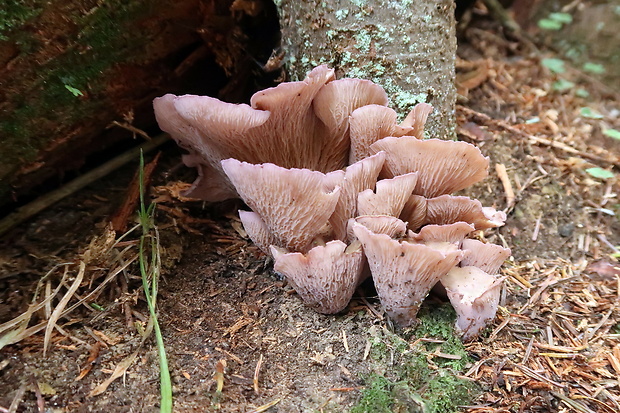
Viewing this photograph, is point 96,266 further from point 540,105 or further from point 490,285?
point 540,105

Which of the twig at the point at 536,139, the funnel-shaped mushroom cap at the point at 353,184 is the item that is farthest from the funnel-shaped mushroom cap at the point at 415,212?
the twig at the point at 536,139

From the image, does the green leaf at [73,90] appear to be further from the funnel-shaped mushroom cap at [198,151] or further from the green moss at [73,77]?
the funnel-shaped mushroom cap at [198,151]

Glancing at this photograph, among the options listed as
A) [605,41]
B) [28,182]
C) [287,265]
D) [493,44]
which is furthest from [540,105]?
[28,182]

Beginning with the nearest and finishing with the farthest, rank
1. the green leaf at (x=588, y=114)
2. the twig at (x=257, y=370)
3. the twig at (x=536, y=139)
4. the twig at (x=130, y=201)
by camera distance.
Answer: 1. the twig at (x=257, y=370)
2. the twig at (x=130, y=201)
3. the twig at (x=536, y=139)
4. the green leaf at (x=588, y=114)

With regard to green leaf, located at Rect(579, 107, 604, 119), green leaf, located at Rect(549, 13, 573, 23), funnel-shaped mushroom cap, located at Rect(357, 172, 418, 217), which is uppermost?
funnel-shaped mushroom cap, located at Rect(357, 172, 418, 217)

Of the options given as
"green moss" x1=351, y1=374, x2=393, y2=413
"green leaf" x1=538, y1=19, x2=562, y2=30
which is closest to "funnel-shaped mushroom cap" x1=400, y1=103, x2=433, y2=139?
"green moss" x1=351, y1=374, x2=393, y2=413

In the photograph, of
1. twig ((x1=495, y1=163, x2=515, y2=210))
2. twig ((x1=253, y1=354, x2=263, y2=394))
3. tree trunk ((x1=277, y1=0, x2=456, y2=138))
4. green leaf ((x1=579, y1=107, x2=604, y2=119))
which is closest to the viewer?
twig ((x1=253, y1=354, x2=263, y2=394))

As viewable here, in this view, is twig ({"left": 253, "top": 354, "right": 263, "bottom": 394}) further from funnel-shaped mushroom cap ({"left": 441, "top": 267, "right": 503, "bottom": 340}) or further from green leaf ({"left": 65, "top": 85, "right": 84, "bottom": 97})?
green leaf ({"left": 65, "top": 85, "right": 84, "bottom": 97})
